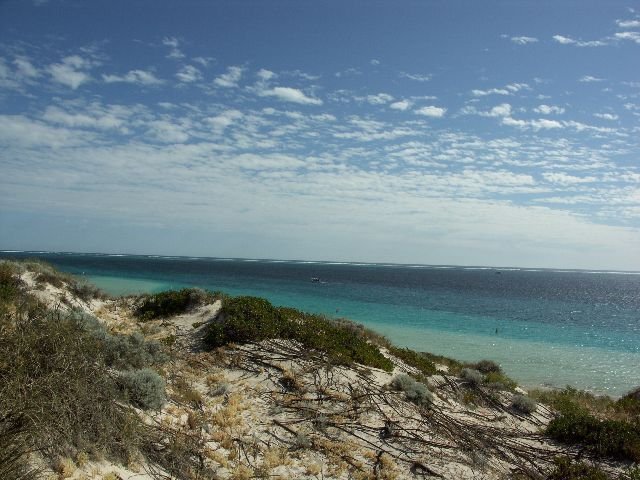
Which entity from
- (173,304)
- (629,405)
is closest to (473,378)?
(629,405)

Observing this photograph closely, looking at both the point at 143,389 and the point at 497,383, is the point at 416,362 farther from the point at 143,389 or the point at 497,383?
the point at 143,389

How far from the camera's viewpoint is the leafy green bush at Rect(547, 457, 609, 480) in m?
8.57

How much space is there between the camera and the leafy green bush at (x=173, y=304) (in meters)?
20.8

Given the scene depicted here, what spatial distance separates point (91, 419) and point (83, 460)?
33.6 inches

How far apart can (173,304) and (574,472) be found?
58.0ft

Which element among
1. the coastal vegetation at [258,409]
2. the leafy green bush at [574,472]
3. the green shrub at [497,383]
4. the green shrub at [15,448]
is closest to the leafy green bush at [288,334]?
the coastal vegetation at [258,409]

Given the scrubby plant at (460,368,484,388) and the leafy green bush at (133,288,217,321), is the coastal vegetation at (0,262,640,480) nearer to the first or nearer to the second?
the scrubby plant at (460,368,484,388)

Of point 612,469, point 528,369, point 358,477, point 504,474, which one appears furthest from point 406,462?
point 528,369

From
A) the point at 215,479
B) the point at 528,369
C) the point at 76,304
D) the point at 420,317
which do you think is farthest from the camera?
the point at 420,317

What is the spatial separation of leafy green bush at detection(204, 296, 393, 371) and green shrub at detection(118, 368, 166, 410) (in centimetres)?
526

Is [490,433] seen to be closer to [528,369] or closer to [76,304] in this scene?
[528,369]

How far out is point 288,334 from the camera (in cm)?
1528

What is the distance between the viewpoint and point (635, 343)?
33.2 m

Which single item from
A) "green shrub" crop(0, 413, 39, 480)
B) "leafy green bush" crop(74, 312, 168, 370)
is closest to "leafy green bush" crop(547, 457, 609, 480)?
"green shrub" crop(0, 413, 39, 480)
